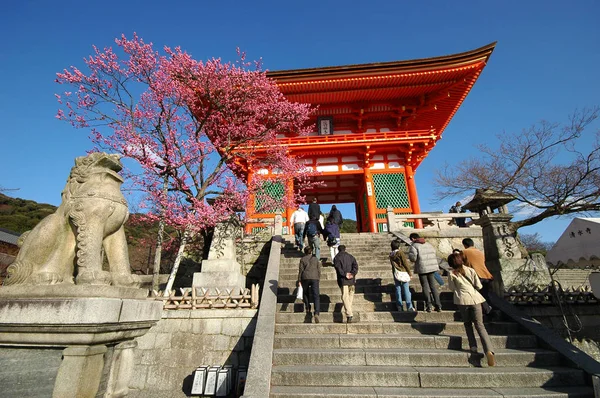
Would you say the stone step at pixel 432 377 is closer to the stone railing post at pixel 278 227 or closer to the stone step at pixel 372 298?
the stone step at pixel 372 298

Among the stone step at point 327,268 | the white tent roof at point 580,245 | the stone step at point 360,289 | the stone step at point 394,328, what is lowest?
the stone step at point 394,328

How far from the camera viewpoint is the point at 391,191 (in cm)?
1377

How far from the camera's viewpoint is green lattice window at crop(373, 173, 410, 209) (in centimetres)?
1344

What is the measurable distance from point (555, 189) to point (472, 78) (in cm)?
737

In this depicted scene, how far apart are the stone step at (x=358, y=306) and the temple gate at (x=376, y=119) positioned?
254 inches

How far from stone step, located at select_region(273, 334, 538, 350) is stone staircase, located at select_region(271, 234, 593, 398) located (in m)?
0.01

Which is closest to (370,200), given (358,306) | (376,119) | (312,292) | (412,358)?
(376,119)

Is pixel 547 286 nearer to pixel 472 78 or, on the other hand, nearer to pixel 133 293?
pixel 133 293

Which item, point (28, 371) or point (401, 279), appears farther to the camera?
point (401, 279)

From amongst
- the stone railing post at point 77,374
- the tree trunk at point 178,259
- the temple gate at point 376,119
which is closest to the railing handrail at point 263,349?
the stone railing post at point 77,374

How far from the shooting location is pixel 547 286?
20.6 feet

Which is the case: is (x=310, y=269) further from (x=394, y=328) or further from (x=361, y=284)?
(x=361, y=284)

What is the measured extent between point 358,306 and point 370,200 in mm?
8018

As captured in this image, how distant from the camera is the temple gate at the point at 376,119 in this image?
1355 centimetres
